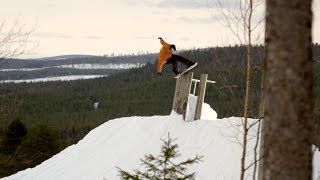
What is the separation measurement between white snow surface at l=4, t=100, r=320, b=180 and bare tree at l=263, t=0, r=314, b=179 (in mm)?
7720

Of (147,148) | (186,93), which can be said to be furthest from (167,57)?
(147,148)

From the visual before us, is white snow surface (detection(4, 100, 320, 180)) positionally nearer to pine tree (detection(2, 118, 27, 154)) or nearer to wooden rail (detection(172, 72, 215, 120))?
wooden rail (detection(172, 72, 215, 120))

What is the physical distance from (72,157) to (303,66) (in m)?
11.9

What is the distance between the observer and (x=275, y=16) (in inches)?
93.1

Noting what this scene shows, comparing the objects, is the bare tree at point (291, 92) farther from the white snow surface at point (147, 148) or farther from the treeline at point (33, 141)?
the treeline at point (33, 141)

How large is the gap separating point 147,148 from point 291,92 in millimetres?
10123

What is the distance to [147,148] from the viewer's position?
12.3m

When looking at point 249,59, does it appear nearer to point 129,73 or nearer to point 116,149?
point 116,149

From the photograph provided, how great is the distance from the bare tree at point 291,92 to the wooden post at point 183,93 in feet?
35.5

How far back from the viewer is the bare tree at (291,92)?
2303 millimetres

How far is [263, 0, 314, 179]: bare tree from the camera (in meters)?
2.30

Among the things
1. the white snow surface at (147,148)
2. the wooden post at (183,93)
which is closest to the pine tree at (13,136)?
the white snow surface at (147,148)

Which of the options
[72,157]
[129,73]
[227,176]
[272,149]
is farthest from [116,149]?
[129,73]

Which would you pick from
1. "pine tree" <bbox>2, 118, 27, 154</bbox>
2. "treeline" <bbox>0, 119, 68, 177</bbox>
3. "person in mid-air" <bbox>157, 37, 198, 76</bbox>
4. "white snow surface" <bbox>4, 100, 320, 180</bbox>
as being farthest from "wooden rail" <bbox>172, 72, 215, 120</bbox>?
"pine tree" <bbox>2, 118, 27, 154</bbox>
